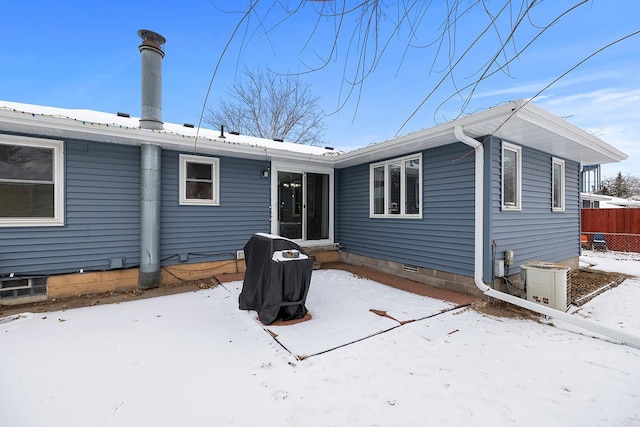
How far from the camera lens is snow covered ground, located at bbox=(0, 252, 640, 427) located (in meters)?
1.99

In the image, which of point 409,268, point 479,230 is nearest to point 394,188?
point 409,268

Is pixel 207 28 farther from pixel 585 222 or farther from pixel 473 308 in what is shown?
pixel 585 222

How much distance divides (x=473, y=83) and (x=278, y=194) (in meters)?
5.54

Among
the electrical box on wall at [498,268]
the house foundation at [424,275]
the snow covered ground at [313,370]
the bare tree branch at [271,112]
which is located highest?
the bare tree branch at [271,112]

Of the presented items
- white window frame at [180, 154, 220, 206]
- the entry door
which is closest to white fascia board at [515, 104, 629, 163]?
the entry door

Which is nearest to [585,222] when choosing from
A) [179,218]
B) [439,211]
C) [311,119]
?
[439,211]

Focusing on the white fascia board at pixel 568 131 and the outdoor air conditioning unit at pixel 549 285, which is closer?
the white fascia board at pixel 568 131

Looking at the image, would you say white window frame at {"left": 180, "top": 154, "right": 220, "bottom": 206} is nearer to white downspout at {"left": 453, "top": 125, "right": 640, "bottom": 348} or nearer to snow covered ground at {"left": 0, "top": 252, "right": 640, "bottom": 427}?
snow covered ground at {"left": 0, "top": 252, "right": 640, "bottom": 427}

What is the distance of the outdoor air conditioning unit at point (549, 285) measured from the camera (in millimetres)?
4012

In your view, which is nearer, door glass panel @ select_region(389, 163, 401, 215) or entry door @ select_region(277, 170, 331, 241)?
door glass panel @ select_region(389, 163, 401, 215)

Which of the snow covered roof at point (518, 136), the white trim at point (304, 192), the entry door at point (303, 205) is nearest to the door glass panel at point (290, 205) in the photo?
the entry door at point (303, 205)

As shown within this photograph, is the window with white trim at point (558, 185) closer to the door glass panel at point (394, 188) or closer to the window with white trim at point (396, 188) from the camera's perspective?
the window with white trim at point (396, 188)

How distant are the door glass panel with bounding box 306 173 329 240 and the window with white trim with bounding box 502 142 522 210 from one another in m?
3.98

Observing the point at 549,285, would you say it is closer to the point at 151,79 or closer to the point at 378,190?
the point at 378,190
